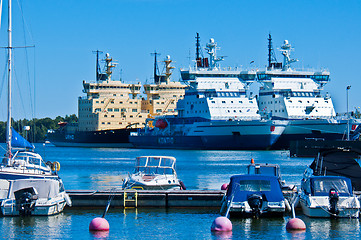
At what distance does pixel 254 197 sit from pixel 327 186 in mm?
2394

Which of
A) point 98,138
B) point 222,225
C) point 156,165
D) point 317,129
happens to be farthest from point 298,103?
point 222,225

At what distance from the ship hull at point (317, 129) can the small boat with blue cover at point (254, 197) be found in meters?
54.5

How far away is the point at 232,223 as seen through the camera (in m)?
20.9

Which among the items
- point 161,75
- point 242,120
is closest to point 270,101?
point 242,120

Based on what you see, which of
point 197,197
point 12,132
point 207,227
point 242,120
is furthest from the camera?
point 242,120

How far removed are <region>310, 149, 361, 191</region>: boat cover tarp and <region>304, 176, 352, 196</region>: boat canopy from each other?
353cm

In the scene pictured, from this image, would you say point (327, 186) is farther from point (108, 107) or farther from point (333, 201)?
point (108, 107)

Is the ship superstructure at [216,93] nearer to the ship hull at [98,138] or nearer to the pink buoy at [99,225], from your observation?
the ship hull at [98,138]

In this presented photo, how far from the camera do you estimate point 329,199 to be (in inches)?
835

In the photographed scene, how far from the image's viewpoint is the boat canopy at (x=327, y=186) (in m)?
21.6

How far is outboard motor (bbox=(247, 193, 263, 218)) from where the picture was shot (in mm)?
21031

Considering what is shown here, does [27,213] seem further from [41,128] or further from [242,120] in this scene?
[41,128]

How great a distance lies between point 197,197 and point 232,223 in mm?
3514

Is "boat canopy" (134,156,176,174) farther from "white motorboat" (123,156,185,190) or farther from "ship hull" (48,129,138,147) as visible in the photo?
"ship hull" (48,129,138,147)
